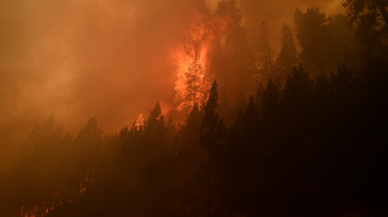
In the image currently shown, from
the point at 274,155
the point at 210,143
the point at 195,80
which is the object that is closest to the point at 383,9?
the point at 274,155

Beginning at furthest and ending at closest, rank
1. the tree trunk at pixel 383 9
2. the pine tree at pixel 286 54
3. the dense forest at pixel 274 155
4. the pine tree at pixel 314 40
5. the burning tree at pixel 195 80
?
the burning tree at pixel 195 80 → the pine tree at pixel 286 54 → the pine tree at pixel 314 40 → the tree trunk at pixel 383 9 → the dense forest at pixel 274 155

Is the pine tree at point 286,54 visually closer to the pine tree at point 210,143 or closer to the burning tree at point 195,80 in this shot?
the burning tree at point 195,80

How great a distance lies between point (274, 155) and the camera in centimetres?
1786

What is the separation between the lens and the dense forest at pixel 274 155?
15.5 meters

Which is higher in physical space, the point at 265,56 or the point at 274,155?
the point at 265,56

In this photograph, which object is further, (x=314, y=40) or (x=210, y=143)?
(x=314, y=40)

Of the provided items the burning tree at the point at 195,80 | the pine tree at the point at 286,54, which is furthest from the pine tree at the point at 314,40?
the burning tree at the point at 195,80

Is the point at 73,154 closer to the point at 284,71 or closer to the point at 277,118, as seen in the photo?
the point at 277,118

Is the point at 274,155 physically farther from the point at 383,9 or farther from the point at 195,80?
the point at 195,80

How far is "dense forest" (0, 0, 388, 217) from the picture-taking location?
50.8ft

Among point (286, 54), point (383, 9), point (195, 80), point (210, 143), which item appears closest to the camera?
point (383, 9)

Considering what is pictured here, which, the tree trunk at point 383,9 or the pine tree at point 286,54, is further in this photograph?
the pine tree at point 286,54

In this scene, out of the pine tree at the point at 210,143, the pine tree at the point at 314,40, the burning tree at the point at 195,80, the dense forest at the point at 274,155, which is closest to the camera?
the dense forest at the point at 274,155

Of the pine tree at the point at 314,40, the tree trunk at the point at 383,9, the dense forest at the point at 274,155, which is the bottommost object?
the dense forest at the point at 274,155
